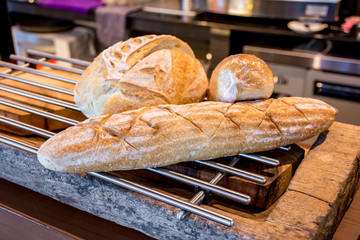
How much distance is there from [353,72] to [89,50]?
2340 millimetres

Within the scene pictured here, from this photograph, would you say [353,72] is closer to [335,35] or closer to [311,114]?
[335,35]

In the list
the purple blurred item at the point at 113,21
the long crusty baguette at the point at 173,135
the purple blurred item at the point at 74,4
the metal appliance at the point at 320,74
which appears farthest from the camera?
the purple blurred item at the point at 74,4

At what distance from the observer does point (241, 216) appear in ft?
2.56

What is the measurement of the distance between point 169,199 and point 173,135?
146 millimetres

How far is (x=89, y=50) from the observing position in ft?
11.8

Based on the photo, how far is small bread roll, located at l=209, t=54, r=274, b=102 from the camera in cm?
90

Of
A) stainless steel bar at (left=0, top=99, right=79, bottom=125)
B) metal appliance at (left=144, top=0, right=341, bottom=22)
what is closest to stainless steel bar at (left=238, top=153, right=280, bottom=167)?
stainless steel bar at (left=0, top=99, right=79, bottom=125)

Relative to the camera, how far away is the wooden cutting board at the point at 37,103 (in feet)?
3.48

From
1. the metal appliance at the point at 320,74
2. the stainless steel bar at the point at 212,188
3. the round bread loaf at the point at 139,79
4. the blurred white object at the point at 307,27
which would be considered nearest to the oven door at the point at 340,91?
the metal appliance at the point at 320,74

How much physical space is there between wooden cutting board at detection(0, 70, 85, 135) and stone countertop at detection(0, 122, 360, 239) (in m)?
0.12

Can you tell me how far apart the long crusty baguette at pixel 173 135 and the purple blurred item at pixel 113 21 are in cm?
227

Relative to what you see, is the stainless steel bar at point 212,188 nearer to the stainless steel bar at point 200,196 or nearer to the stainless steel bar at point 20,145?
the stainless steel bar at point 200,196

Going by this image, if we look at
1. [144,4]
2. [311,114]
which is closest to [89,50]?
[144,4]

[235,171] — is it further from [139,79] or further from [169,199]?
[139,79]
